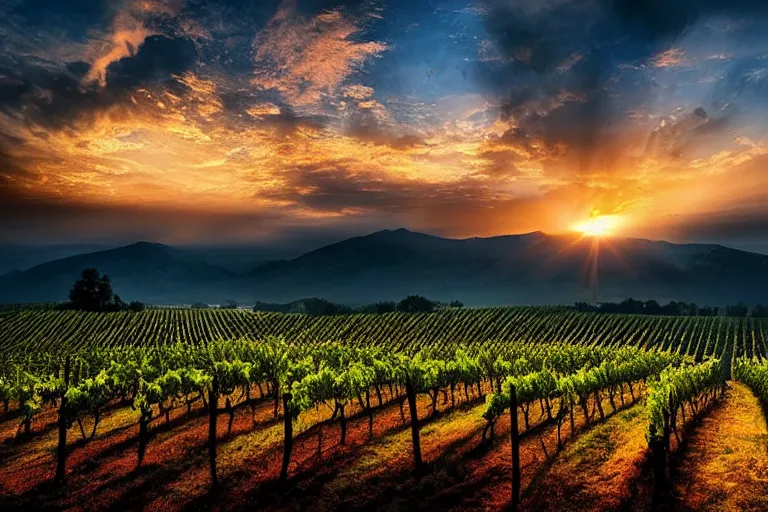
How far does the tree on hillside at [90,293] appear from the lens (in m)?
156

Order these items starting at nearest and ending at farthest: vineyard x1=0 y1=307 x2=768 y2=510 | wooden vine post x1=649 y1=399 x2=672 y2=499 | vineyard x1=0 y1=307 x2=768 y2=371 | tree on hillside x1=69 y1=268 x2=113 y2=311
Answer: wooden vine post x1=649 y1=399 x2=672 y2=499 < vineyard x1=0 y1=307 x2=768 y2=510 < vineyard x1=0 y1=307 x2=768 y2=371 < tree on hillside x1=69 y1=268 x2=113 y2=311

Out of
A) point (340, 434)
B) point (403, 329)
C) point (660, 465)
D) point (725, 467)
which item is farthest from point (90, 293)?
point (725, 467)

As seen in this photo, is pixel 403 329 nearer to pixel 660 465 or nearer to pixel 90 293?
pixel 90 293

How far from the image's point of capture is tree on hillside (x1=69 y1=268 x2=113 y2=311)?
15575 centimetres

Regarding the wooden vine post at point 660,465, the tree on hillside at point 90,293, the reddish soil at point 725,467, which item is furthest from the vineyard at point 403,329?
the wooden vine post at point 660,465

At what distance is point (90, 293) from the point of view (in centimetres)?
15750

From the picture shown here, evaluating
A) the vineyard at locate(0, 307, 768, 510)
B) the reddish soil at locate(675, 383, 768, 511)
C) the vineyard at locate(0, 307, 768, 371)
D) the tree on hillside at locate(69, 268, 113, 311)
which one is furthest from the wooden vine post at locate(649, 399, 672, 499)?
the tree on hillside at locate(69, 268, 113, 311)

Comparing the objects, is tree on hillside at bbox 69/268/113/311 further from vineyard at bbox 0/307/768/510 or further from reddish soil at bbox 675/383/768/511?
reddish soil at bbox 675/383/768/511

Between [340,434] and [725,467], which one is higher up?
[340,434]

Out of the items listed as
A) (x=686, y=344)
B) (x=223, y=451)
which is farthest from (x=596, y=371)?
(x=686, y=344)

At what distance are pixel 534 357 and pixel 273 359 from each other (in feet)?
92.2

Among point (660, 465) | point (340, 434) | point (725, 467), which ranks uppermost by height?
point (660, 465)

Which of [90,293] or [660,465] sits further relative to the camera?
[90,293]

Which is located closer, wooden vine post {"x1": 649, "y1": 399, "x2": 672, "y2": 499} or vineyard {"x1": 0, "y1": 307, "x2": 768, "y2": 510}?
wooden vine post {"x1": 649, "y1": 399, "x2": 672, "y2": 499}
